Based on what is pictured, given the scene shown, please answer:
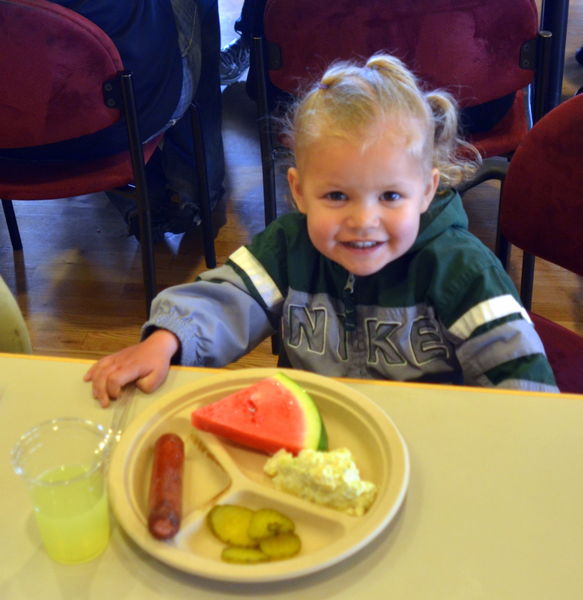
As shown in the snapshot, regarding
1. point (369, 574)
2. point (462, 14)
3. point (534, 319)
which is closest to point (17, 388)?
point (369, 574)

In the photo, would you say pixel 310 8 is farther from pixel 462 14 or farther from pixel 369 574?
pixel 369 574

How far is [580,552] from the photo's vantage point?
0.75 m

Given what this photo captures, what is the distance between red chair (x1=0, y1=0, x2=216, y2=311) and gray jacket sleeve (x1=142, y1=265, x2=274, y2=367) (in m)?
0.77

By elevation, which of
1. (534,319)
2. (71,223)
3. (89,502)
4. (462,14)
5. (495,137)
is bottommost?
(71,223)

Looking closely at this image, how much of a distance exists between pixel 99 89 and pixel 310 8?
0.55m

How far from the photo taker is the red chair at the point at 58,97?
1.72 meters

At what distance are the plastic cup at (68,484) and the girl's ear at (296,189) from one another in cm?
52

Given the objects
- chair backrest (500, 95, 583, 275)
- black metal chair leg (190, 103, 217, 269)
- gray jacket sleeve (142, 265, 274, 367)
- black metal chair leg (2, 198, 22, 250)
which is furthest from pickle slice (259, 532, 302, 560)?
black metal chair leg (2, 198, 22, 250)

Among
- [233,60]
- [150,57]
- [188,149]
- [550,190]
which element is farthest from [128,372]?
[233,60]

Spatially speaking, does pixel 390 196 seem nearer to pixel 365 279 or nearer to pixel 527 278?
pixel 365 279

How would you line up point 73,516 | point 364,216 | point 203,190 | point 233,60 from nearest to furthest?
point 73,516 → point 364,216 → point 203,190 → point 233,60

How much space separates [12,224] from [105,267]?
0.39 m

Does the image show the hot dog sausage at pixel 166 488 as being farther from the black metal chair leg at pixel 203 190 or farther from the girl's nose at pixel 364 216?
the black metal chair leg at pixel 203 190

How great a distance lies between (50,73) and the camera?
69.9 inches
